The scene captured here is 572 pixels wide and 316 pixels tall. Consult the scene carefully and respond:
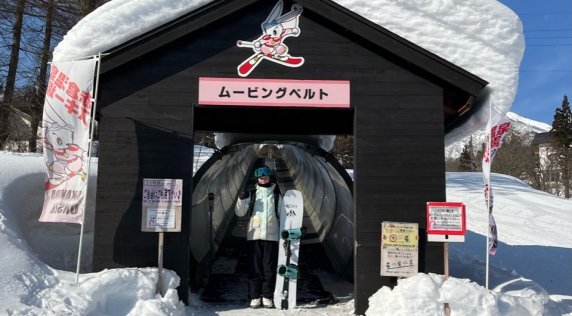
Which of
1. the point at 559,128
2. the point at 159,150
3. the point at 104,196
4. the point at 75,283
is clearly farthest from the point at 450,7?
the point at 559,128

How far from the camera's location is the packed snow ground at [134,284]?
4844mm

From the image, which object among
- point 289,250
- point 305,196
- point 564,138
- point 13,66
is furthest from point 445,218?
point 564,138

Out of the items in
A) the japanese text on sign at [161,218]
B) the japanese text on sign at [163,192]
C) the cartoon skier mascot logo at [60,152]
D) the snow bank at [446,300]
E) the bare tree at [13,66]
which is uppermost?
the bare tree at [13,66]

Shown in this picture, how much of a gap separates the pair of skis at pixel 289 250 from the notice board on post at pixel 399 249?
1230 mm

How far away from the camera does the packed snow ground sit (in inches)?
191

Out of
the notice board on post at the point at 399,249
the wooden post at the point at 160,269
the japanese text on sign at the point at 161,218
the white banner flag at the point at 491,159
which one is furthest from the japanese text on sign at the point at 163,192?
the white banner flag at the point at 491,159

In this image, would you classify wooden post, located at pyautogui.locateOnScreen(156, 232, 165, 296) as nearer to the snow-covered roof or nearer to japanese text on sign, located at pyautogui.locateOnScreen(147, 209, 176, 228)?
japanese text on sign, located at pyautogui.locateOnScreen(147, 209, 176, 228)

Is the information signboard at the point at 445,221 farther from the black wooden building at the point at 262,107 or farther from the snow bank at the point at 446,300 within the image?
the snow bank at the point at 446,300

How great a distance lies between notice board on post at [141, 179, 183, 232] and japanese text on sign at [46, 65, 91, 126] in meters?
1.10

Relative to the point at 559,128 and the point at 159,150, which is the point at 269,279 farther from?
the point at 559,128

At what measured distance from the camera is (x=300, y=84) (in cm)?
639

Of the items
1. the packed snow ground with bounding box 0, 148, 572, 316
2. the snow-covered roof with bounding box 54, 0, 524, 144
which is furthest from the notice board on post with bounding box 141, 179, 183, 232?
the snow-covered roof with bounding box 54, 0, 524, 144

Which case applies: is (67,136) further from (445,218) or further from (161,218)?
(445,218)

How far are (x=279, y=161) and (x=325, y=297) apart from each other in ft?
47.1
